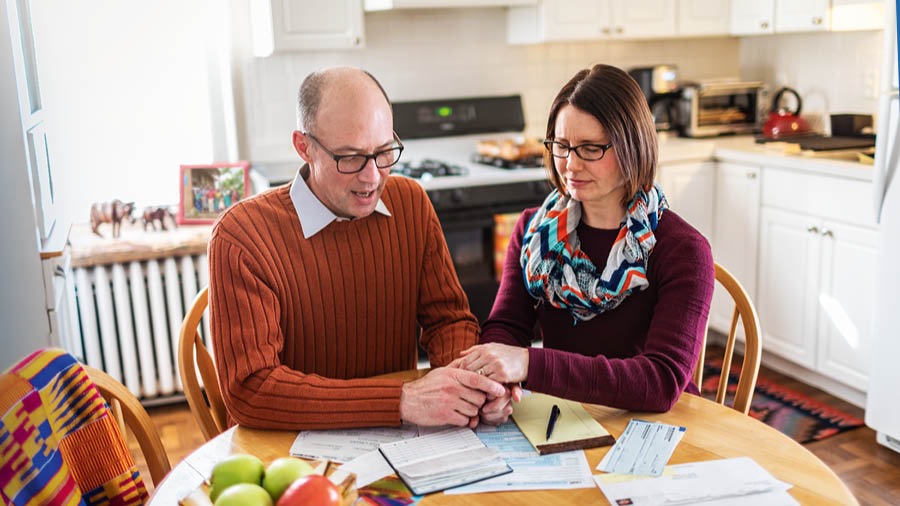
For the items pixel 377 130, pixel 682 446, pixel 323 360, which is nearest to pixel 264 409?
pixel 323 360

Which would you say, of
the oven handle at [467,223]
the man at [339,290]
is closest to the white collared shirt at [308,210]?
the man at [339,290]

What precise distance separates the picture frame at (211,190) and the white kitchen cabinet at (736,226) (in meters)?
2.03

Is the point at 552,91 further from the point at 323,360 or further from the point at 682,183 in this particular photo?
the point at 323,360

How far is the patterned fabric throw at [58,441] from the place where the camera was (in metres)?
1.16

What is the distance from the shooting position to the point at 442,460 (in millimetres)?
1376

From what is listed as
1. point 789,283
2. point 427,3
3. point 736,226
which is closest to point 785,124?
point 736,226

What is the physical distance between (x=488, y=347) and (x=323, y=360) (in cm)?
42

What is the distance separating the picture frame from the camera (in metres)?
3.43

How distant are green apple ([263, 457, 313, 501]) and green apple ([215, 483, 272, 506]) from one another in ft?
0.12

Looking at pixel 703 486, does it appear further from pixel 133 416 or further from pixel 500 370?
pixel 133 416

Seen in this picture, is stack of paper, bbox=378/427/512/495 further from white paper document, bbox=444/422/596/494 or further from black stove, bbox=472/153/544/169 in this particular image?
black stove, bbox=472/153/544/169

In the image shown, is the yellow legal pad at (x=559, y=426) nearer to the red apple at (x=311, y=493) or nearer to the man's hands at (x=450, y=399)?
the man's hands at (x=450, y=399)

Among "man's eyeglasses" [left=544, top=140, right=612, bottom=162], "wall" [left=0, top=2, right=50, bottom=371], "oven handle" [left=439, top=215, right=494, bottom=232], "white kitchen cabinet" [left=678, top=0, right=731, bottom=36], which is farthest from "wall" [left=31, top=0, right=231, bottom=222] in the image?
"man's eyeglasses" [left=544, top=140, right=612, bottom=162]

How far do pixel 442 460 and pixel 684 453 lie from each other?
392 millimetres
